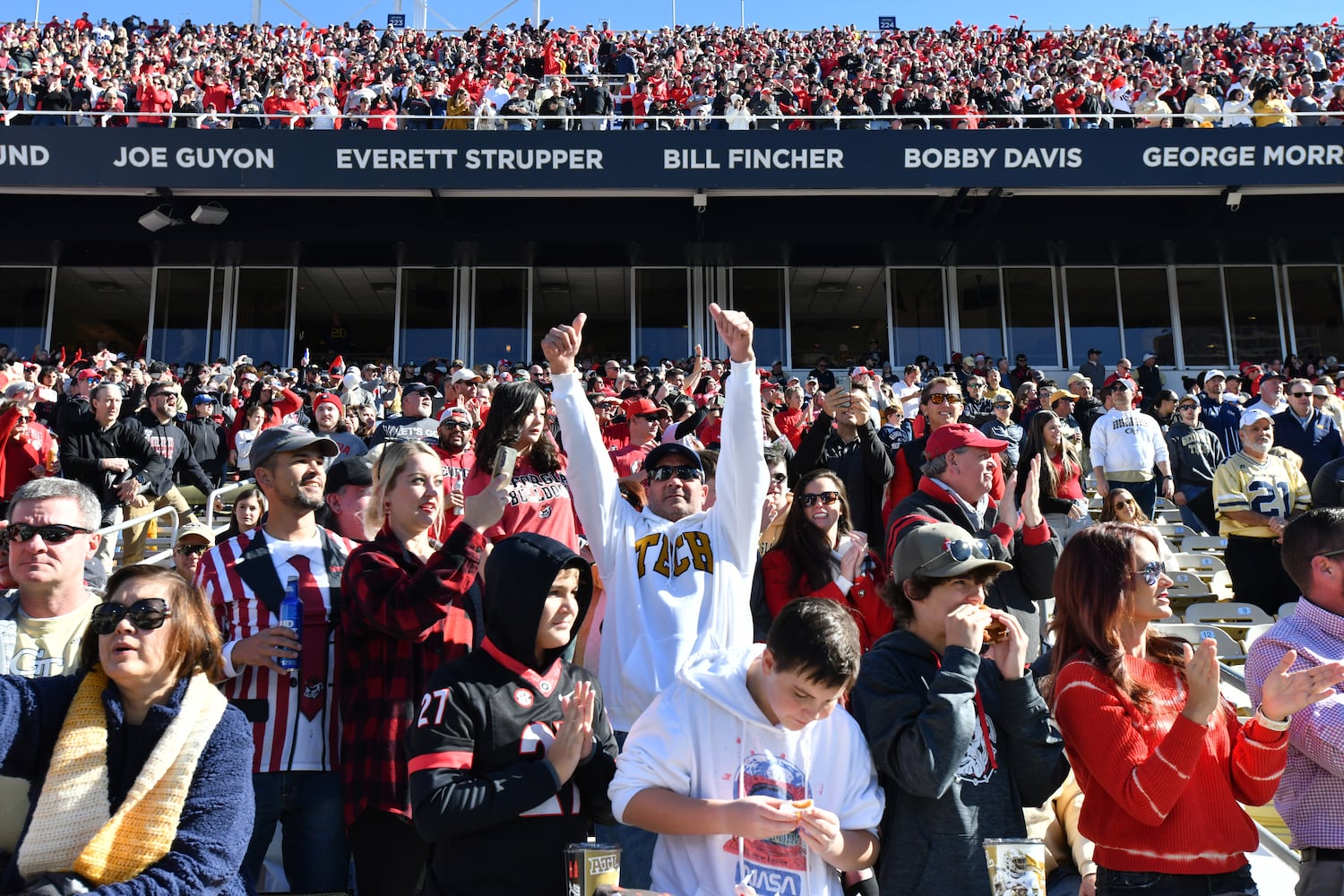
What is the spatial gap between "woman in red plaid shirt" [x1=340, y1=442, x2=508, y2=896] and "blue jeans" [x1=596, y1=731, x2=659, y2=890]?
0.56 m

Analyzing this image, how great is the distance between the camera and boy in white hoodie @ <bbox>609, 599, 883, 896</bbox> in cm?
233

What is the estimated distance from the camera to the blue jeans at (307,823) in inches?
117

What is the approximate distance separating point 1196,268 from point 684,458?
20.0 metres

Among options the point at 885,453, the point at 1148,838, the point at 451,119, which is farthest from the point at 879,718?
the point at 451,119

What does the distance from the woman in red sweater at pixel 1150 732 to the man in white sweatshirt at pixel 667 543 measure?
A: 1.09m

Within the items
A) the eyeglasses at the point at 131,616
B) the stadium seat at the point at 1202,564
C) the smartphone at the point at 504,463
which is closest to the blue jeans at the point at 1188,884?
the smartphone at the point at 504,463

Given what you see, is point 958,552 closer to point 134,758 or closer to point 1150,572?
point 1150,572

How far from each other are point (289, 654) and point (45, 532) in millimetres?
769

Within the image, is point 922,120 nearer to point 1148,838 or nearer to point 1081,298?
point 1081,298

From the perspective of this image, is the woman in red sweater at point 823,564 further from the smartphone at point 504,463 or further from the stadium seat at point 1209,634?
the stadium seat at point 1209,634

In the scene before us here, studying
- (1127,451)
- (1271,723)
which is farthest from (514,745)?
(1127,451)

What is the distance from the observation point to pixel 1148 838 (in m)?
2.56

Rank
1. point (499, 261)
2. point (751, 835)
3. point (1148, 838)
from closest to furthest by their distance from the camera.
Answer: point (751, 835) → point (1148, 838) → point (499, 261)

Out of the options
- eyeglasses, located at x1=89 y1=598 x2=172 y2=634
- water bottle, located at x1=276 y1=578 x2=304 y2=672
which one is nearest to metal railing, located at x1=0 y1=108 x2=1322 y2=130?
water bottle, located at x1=276 y1=578 x2=304 y2=672
